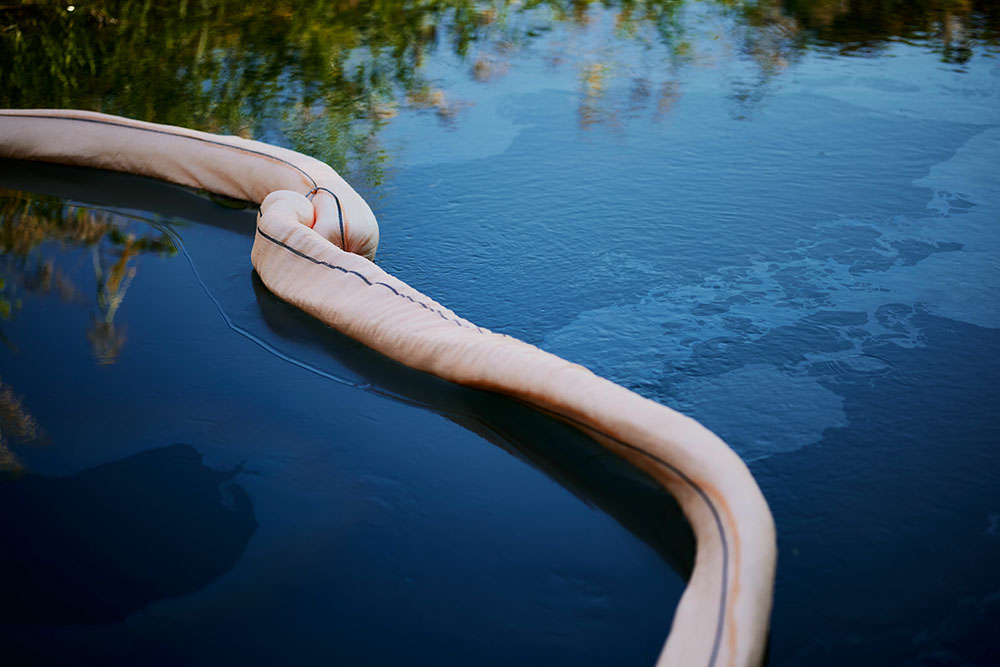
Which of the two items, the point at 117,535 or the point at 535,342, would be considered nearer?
the point at 117,535

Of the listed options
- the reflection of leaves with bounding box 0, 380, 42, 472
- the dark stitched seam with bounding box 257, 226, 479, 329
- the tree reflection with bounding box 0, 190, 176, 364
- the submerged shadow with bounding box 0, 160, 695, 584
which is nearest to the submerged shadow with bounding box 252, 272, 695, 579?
the submerged shadow with bounding box 0, 160, 695, 584

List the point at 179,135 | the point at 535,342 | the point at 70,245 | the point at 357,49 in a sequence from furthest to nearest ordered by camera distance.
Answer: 1. the point at 357,49
2. the point at 179,135
3. the point at 70,245
4. the point at 535,342

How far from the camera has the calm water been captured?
54.4 inches

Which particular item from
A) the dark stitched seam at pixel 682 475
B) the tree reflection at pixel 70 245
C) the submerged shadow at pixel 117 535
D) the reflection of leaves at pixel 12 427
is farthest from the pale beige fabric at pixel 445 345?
the reflection of leaves at pixel 12 427

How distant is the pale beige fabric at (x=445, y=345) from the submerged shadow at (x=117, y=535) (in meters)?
0.51

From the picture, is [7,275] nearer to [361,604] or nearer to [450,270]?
[450,270]

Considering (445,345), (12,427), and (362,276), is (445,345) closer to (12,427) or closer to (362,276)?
(362,276)

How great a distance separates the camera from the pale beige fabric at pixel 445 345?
4.07ft

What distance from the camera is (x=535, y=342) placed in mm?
2021

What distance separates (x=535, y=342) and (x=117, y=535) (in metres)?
0.94

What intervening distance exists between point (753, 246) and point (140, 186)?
1.91 m

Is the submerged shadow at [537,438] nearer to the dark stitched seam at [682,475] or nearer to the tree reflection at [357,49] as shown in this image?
the dark stitched seam at [682,475]

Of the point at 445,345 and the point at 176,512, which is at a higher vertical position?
the point at 445,345

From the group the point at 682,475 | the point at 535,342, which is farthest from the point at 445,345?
the point at 682,475
